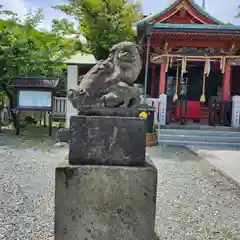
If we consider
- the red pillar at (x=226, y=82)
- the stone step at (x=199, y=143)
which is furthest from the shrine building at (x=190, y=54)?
the stone step at (x=199, y=143)

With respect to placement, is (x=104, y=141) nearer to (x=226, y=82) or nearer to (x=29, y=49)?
(x=226, y=82)

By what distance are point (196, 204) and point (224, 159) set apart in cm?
326

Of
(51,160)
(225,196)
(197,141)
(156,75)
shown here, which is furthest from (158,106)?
(225,196)

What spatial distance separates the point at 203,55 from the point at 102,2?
18.2 feet

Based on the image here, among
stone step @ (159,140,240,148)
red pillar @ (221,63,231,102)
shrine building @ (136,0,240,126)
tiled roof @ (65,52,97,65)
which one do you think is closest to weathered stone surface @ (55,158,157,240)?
stone step @ (159,140,240,148)

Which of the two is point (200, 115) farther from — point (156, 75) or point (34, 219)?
point (34, 219)

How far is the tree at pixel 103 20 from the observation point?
1225cm

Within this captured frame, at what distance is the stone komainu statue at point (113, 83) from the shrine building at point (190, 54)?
A: 21.8ft

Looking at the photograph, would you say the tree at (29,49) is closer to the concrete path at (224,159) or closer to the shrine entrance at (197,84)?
the shrine entrance at (197,84)

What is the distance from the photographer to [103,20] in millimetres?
12148

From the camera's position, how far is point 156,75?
12773 mm

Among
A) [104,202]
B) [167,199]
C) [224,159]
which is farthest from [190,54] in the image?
[104,202]

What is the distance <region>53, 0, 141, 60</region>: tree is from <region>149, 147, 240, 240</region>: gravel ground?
322 inches

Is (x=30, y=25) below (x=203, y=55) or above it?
above
